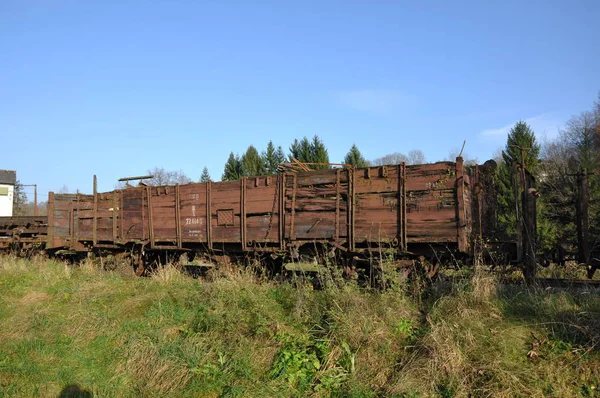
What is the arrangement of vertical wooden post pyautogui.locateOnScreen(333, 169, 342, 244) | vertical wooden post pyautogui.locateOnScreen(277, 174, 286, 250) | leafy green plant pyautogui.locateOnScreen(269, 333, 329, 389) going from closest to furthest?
leafy green plant pyautogui.locateOnScreen(269, 333, 329, 389) → vertical wooden post pyautogui.locateOnScreen(333, 169, 342, 244) → vertical wooden post pyautogui.locateOnScreen(277, 174, 286, 250)

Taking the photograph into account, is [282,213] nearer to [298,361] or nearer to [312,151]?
[298,361]

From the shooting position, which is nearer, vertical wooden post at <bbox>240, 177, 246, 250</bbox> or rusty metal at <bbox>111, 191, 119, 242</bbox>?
vertical wooden post at <bbox>240, 177, 246, 250</bbox>

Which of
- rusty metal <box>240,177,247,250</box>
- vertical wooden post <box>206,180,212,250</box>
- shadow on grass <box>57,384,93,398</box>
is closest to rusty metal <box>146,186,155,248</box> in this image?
vertical wooden post <box>206,180,212,250</box>

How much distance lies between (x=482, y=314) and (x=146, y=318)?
4.66m

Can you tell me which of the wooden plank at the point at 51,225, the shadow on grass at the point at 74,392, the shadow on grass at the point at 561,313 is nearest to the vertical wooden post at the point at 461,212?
the shadow on grass at the point at 561,313

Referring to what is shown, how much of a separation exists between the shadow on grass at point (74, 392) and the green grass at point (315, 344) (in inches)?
2.0

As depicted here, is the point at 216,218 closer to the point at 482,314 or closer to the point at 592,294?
the point at 482,314

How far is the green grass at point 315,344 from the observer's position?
4.20 meters

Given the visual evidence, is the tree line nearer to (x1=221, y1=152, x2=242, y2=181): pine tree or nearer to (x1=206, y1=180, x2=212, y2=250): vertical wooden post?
(x1=206, y1=180, x2=212, y2=250): vertical wooden post

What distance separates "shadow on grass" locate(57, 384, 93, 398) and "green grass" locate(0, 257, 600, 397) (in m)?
0.05

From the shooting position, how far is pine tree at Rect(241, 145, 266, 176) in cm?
4345

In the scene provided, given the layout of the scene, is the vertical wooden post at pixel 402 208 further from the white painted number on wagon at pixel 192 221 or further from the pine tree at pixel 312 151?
the pine tree at pixel 312 151

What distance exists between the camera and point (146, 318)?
6.66m

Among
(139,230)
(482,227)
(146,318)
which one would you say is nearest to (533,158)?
(482,227)
